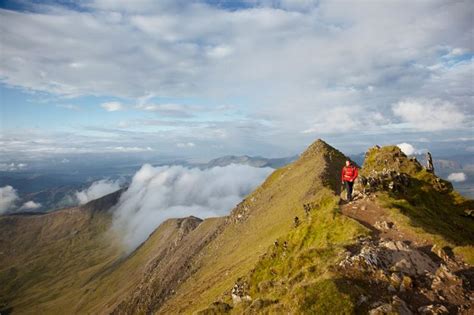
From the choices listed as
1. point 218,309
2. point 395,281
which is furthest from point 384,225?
point 218,309

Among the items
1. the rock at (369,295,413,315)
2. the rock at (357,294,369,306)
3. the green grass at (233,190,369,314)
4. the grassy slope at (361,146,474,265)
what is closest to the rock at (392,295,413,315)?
the rock at (369,295,413,315)

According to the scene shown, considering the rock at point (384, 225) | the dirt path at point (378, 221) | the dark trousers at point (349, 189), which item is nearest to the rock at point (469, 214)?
the dark trousers at point (349, 189)

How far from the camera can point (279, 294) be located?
99.0ft

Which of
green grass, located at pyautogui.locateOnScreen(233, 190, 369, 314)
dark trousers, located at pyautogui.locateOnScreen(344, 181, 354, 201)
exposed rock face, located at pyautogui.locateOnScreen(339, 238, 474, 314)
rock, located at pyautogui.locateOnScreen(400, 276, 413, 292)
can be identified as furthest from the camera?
dark trousers, located at pyautogui.locateOnScreen(344, 181, 354, 201)

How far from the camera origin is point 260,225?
14162 centimetres

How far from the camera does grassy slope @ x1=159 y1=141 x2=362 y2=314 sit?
11069 cm

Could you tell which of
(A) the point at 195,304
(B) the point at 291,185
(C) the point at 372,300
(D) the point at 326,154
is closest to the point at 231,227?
(B) the point at 291,185

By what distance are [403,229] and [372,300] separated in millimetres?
17471

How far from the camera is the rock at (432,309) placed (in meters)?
24.8

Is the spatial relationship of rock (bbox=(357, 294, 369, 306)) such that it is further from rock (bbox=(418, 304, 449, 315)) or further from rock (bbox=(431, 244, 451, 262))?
rock (bbox=(431, 244, 451, 262))

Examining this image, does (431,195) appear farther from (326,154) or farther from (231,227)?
(231,227)

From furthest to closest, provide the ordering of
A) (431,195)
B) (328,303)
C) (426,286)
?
(431,195) < (426,286) < (328,303)

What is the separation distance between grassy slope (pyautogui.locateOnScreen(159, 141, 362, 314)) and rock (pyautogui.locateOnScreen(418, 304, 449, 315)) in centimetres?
7510

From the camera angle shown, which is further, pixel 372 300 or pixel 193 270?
pixel 193 270
